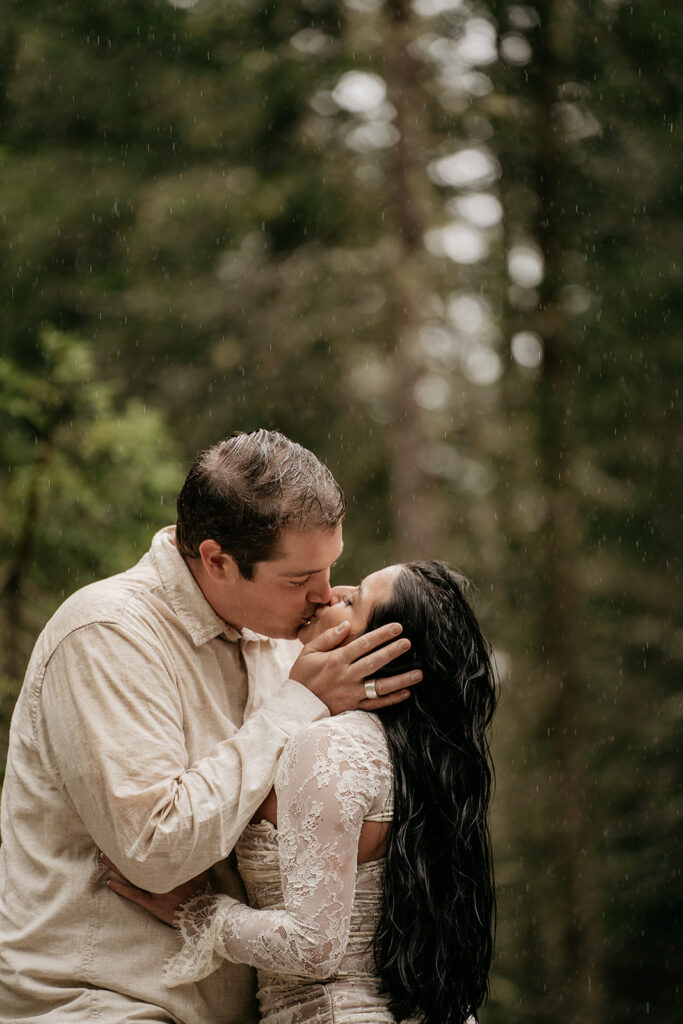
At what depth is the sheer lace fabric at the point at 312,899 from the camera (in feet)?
8.41

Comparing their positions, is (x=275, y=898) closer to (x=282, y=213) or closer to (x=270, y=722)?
(x=270, y=722)

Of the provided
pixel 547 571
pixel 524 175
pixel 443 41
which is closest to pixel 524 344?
pixel 524 175

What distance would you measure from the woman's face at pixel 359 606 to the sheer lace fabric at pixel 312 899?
25 cm

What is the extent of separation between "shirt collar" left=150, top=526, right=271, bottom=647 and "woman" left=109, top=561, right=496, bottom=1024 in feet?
0.87

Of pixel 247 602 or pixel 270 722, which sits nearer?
pixel 270 722

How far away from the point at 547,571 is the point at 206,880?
6.97 meters

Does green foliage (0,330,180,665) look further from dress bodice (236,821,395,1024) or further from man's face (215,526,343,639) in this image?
dress bodice (236,821,395,1024)

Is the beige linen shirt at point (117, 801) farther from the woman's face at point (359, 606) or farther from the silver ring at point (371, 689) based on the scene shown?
the woman's face at point (359, 606)

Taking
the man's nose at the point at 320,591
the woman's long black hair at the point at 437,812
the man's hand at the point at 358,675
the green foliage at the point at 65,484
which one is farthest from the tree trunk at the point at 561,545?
the man's hand at the point at 358,675

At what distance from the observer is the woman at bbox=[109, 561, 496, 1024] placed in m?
2.58

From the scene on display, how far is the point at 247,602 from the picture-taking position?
304 centimetres

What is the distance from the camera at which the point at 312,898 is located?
256cm

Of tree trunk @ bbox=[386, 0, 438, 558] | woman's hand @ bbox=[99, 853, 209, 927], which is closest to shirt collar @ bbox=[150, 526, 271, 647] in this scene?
woman's hand @ bbox=[99, 853, 209, 927]

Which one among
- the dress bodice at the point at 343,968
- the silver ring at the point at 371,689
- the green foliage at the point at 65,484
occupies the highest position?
the silver ring at the point at 371,689
